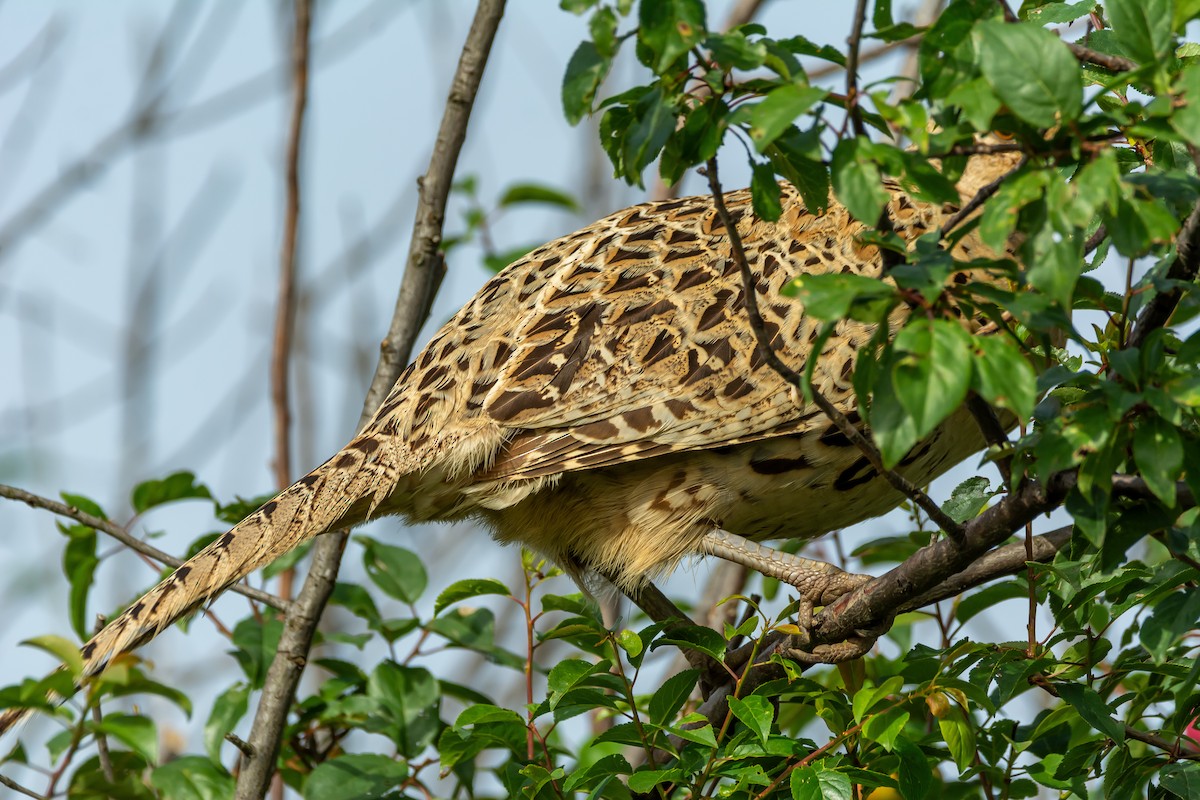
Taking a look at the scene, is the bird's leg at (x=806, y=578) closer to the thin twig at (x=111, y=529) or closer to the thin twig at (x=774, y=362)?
the thin twig at (x=774, y=362)

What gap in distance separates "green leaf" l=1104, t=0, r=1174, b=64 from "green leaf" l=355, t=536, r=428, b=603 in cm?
327

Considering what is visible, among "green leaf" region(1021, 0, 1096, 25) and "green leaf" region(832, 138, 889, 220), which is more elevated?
"green leaf" region(1021, 0, 1096, 25)

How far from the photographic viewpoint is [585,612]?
14.1 feet

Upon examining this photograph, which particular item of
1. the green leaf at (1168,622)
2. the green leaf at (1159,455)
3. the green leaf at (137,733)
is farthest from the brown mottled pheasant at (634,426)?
the green leaf at (1159,455)

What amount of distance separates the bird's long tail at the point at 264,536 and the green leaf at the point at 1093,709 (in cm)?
236

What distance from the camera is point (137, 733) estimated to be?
4.23m

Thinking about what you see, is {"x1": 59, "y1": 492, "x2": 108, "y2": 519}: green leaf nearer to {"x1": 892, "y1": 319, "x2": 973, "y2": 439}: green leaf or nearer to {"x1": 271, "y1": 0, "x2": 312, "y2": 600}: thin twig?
{"x1": 271, "y1": 0, "x2": 312, "y2": 600}: thin twig

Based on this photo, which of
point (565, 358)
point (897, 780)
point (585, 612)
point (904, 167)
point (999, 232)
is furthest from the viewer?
point (565, 358)

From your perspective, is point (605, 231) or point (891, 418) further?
point (605, 231)

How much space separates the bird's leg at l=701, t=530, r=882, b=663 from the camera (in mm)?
4168

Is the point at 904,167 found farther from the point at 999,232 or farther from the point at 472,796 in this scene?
the point at 472,796

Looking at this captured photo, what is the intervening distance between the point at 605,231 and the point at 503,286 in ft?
1.51

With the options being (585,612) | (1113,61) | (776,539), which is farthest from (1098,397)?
(776,539)

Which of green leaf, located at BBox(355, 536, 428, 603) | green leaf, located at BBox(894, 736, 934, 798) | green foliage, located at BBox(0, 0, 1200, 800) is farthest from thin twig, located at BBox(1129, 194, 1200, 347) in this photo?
green leaf, located at BBox(355, 536, 428, 603)
